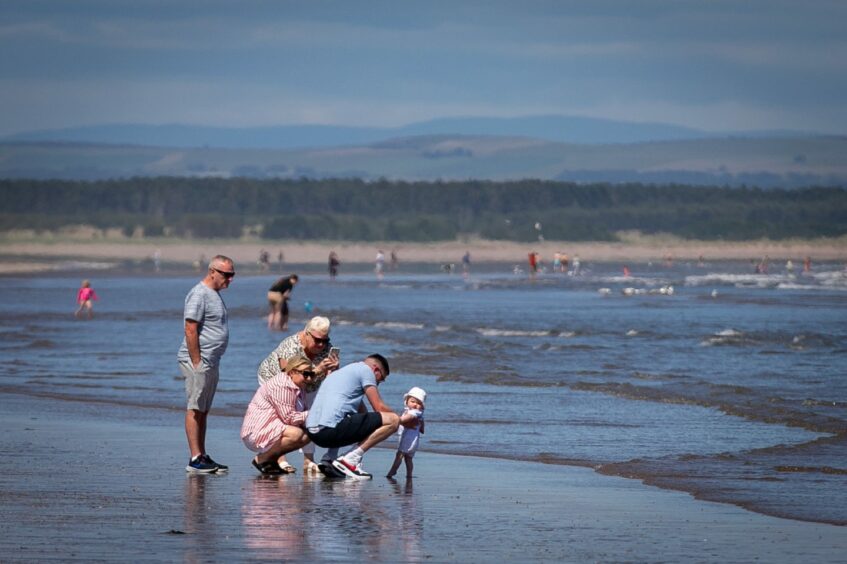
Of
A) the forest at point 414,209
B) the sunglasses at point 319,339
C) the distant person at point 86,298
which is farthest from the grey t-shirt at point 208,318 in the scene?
the forest at point 414,209

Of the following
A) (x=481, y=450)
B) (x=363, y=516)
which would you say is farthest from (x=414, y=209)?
(x=363, y=516)

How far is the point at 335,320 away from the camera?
33812 mm

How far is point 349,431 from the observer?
10961 millimetres

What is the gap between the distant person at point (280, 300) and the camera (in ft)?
94.1

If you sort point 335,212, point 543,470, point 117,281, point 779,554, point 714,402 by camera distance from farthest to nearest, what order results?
1. point 335,212
2. point 117,281
3. point 714,402
4. point 543,470
5. point 779,554

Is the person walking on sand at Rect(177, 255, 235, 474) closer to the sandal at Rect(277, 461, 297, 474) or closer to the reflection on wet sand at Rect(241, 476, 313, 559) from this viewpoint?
the sandal at Rect(277, 461, 297, 474)

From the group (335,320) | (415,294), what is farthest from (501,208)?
(335,320)

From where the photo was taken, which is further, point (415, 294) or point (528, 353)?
point (415, 294)

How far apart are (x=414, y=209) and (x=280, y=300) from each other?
10378 centimetres

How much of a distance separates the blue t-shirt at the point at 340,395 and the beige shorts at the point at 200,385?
78 cm

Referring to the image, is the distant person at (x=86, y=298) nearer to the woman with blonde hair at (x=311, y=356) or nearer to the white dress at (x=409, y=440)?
the woman with blonde hair at (x=311, y=356)

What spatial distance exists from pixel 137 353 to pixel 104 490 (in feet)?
47.4

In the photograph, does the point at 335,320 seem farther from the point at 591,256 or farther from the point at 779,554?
the point at 591,256

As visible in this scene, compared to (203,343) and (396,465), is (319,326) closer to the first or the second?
(203,343)
